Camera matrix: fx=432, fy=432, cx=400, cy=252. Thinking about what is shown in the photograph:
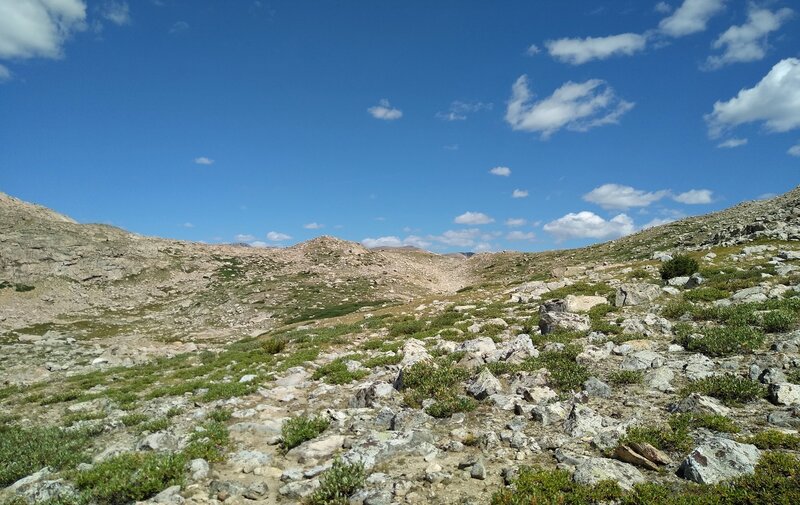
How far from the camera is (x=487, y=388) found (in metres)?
11.0

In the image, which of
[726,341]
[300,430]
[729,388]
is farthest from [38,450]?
[726,341]

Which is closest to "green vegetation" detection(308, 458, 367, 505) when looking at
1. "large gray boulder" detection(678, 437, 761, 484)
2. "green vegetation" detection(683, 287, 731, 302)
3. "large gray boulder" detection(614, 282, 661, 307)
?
"large gray boulder" detection(678, 437, 761, 484)

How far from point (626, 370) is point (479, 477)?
6.01 m

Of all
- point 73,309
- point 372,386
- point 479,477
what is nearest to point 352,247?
point 73,309

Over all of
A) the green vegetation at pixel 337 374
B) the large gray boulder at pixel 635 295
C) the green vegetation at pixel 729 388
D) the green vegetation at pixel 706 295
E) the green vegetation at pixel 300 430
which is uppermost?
the large gray boulder at pixel 635 295

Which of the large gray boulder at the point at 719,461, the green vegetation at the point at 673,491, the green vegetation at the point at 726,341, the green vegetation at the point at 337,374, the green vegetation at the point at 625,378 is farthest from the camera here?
the green vegetation at the point at 337,374

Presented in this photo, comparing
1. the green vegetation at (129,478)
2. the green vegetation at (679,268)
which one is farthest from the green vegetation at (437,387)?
the green vegetation at (679,268)

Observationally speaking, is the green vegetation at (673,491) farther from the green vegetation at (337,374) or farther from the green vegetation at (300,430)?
the green vegetation at (337,374)

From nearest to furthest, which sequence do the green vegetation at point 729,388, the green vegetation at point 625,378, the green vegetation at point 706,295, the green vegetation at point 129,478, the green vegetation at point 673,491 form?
the green vegetation at point 673,491
the green vegetation at point 129,478
the green vegetation at point 729,388
the green vegetation at point 625,378
the green vegetation at point 706,295

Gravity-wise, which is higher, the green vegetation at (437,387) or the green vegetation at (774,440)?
the green vegetation at (437,387)

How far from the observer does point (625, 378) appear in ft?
35.4

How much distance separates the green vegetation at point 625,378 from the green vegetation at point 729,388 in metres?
1.01

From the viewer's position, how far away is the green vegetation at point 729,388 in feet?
29.6

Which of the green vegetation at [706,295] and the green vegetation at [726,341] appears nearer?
the green vegetation at [726,341]
